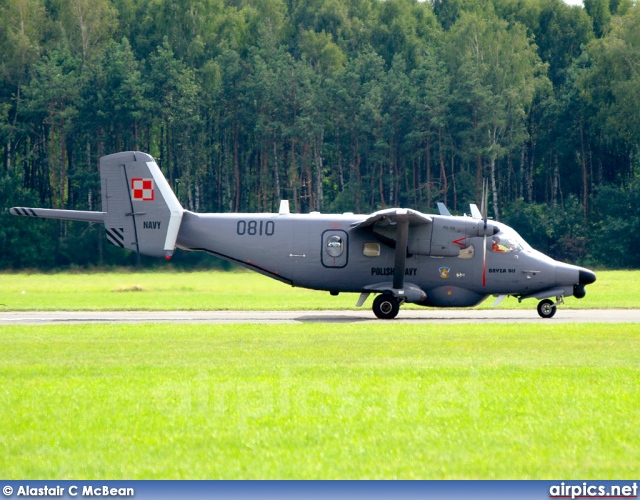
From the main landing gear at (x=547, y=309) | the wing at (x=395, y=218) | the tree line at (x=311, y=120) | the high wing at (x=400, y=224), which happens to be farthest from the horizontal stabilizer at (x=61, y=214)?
the tree line at (x=311, y=120)

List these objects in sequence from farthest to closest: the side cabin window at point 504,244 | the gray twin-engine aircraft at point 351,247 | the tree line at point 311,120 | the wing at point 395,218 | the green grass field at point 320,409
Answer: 1. the tree line at point 311,120
2. the side cabin window at point 504,244
3. the gray twin-engine aircraft at point 351,247
4. the wing at point 395,218
5. the green grass field at point 320,409

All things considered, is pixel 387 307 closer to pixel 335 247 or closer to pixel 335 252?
pixel 335 252

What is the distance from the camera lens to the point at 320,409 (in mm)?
11594

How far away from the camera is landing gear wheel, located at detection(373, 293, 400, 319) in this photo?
25.3 m

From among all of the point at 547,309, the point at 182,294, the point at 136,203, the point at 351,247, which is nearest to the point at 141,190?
the point at 136,203

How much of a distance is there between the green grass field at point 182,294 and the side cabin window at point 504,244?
5184 millimetres

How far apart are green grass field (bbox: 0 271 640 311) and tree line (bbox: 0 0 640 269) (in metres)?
17.1

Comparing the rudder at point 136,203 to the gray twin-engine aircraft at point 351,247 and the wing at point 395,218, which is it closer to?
the gray twin-engine aircraft at point 351,247

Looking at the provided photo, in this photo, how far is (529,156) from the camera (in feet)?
225

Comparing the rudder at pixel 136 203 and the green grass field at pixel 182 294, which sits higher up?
the rudder at pixel 136 203

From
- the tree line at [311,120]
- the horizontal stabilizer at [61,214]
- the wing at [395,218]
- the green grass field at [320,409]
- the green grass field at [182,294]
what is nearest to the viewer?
the green grass field at [320,409]

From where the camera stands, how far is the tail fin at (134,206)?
25953 millimetres

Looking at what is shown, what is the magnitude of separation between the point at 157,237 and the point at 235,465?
17564mm

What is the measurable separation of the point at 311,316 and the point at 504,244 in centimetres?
584
